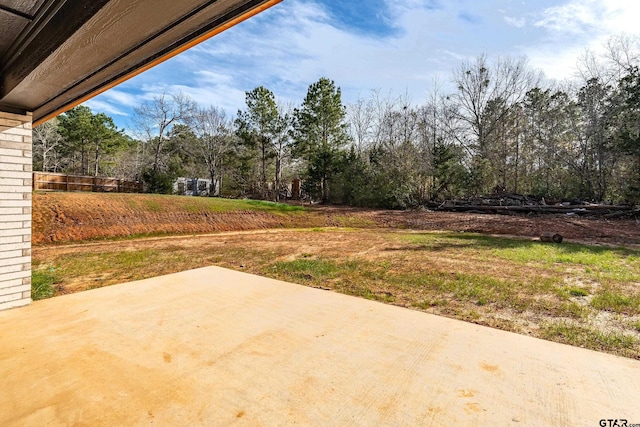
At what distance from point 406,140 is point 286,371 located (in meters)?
17.1

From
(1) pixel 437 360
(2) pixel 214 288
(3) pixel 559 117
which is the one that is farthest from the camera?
(3) pixel 559 117

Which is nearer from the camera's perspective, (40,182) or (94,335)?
(94,335)

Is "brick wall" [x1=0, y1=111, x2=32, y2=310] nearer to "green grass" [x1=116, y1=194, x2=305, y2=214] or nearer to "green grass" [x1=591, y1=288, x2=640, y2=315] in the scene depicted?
"green grass" [x1=591, y1=288, x2=640, y2=315]

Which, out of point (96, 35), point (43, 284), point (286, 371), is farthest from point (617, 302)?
point (43, 284)

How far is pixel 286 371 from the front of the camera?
1838 mm

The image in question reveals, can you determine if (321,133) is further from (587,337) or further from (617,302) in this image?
(587,337)

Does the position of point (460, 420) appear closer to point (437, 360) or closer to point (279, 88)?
point (437, 360)

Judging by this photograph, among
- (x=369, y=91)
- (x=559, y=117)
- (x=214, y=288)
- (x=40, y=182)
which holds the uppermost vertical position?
(x=369, y=91)

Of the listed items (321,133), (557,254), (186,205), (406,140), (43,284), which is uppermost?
(321,133)

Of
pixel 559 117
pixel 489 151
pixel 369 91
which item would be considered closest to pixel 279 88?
pixel 369 91

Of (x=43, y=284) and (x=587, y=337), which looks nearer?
(x=587, y=337)

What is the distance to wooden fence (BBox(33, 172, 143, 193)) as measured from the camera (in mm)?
13920

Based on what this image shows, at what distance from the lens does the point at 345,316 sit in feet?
9.11

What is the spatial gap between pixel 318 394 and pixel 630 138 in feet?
53.0
